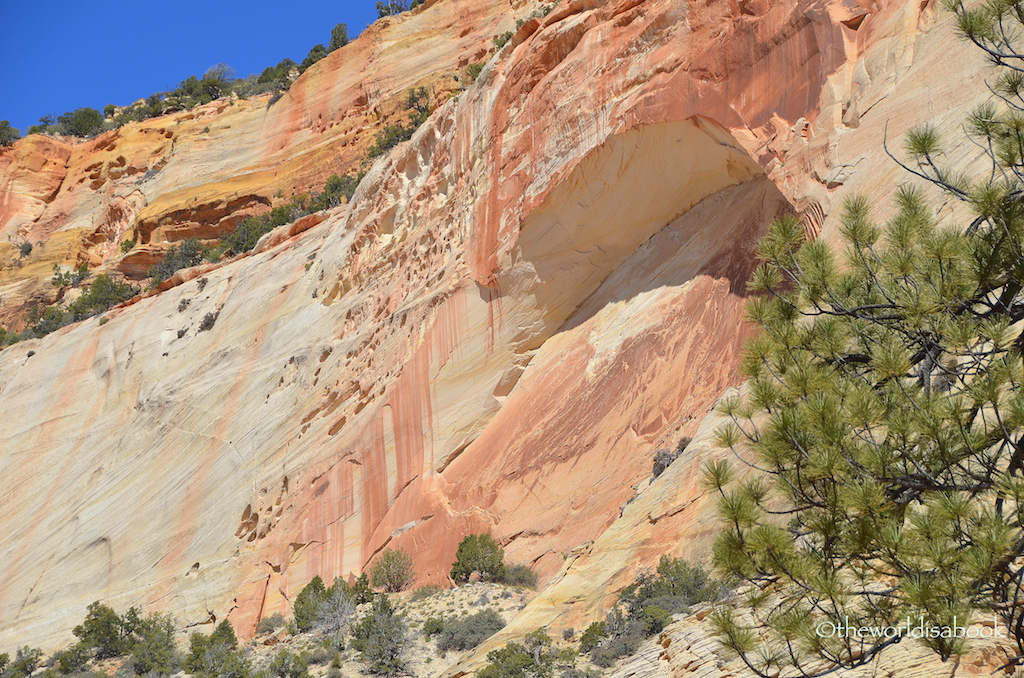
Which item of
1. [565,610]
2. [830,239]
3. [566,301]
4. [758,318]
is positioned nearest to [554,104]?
[566,301]

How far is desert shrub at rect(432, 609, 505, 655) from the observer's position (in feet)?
42.0

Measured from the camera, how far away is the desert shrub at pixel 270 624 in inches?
717

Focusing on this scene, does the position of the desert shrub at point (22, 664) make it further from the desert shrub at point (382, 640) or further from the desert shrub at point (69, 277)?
the desert shrub at point (69, 277)

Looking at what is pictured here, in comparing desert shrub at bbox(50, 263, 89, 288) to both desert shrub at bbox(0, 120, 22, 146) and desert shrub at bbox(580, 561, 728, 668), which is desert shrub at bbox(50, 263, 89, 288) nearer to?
desert shrub at bbox(0, 120, 22, 146)

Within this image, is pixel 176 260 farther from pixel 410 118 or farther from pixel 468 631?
pixel 468 631

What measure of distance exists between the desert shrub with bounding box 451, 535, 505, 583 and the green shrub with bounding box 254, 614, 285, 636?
14.3 ft

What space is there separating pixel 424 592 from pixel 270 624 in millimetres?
4366

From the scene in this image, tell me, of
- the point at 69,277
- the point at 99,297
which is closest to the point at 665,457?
the point at 99,297

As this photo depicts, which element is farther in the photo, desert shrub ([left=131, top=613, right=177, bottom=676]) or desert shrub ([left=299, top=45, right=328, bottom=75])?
desert shrub ([left=299, top=45, right=328, bottom=75])

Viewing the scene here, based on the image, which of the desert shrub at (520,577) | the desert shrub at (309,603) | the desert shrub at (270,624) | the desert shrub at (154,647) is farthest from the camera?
the desert shrub at (270,624)

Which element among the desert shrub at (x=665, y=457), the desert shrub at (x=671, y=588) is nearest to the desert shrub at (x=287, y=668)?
the desert shrub at (x=671, y=588)

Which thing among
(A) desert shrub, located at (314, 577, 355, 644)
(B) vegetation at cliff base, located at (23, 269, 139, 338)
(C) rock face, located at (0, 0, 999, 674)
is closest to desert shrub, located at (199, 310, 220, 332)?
(C) rock face, located at (0, 0, 999, 674)

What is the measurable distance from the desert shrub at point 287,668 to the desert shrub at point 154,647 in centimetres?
424

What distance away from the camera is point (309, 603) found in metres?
16.8
